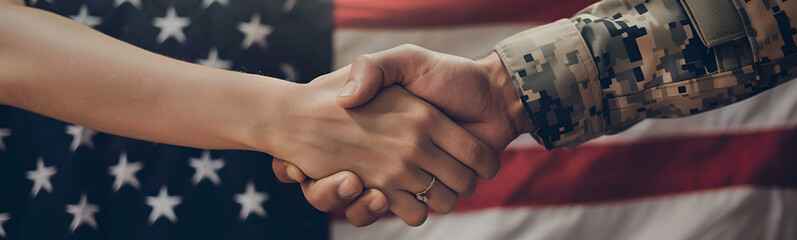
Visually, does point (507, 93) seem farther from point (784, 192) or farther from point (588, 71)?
point (784, 192)

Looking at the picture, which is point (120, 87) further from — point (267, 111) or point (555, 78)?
point (555, 78)

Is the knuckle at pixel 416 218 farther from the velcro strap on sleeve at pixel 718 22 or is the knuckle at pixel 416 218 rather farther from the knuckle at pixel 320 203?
the velcro strap on sleeve at pixel 718 22

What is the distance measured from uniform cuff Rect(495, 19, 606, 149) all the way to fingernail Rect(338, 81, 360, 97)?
0.18 meters

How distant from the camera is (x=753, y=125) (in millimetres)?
851

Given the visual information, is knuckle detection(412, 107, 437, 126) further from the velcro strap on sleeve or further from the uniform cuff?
the velcro strap on sleeve

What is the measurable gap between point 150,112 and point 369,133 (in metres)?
0.23

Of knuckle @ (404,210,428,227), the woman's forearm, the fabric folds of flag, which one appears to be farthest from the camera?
the fabric folds of flag

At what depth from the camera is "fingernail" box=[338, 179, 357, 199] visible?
1.94 feet

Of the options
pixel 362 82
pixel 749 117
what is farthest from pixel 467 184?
pixel 749 117

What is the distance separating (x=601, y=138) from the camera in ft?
2.65

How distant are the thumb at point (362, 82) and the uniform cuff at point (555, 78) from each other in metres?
0.16

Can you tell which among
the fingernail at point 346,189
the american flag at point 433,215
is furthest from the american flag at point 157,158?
the fingernail at point 346,189

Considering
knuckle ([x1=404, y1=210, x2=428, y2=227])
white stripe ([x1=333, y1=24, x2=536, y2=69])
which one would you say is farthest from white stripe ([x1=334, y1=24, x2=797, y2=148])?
knuckle ([x1=404, y1=210, x2=428, y2=227])

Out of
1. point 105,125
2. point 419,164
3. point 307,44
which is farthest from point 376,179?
point 105,125
